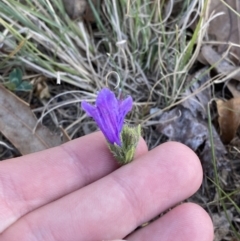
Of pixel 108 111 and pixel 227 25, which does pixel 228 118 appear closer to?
pixel 227 25

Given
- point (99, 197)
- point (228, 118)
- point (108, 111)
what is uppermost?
point (108, 111)

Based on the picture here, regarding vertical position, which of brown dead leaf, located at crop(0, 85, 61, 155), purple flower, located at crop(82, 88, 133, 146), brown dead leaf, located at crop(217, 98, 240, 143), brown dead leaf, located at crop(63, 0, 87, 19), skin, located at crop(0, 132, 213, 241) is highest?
brown dead leaf, located at crop(63, 0, 87, 19)

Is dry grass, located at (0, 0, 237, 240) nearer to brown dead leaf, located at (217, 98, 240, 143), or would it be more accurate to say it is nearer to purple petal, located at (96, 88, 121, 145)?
brown dead leaf, located at (217, 98, 240, 143)

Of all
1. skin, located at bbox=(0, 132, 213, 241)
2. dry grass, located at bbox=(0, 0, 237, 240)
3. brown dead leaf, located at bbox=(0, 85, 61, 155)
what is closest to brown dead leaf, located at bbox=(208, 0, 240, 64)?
dry grass, located at bbox=(0, 0, 237, 240)

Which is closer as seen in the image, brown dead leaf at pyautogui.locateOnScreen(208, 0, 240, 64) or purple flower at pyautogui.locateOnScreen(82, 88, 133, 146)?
purple flower at pyautogui.locateOnScreen(82, 88, 133, 146)

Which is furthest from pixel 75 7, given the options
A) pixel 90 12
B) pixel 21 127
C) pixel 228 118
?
pixel 228 118

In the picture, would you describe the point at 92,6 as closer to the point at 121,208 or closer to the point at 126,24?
the point at 126,24
